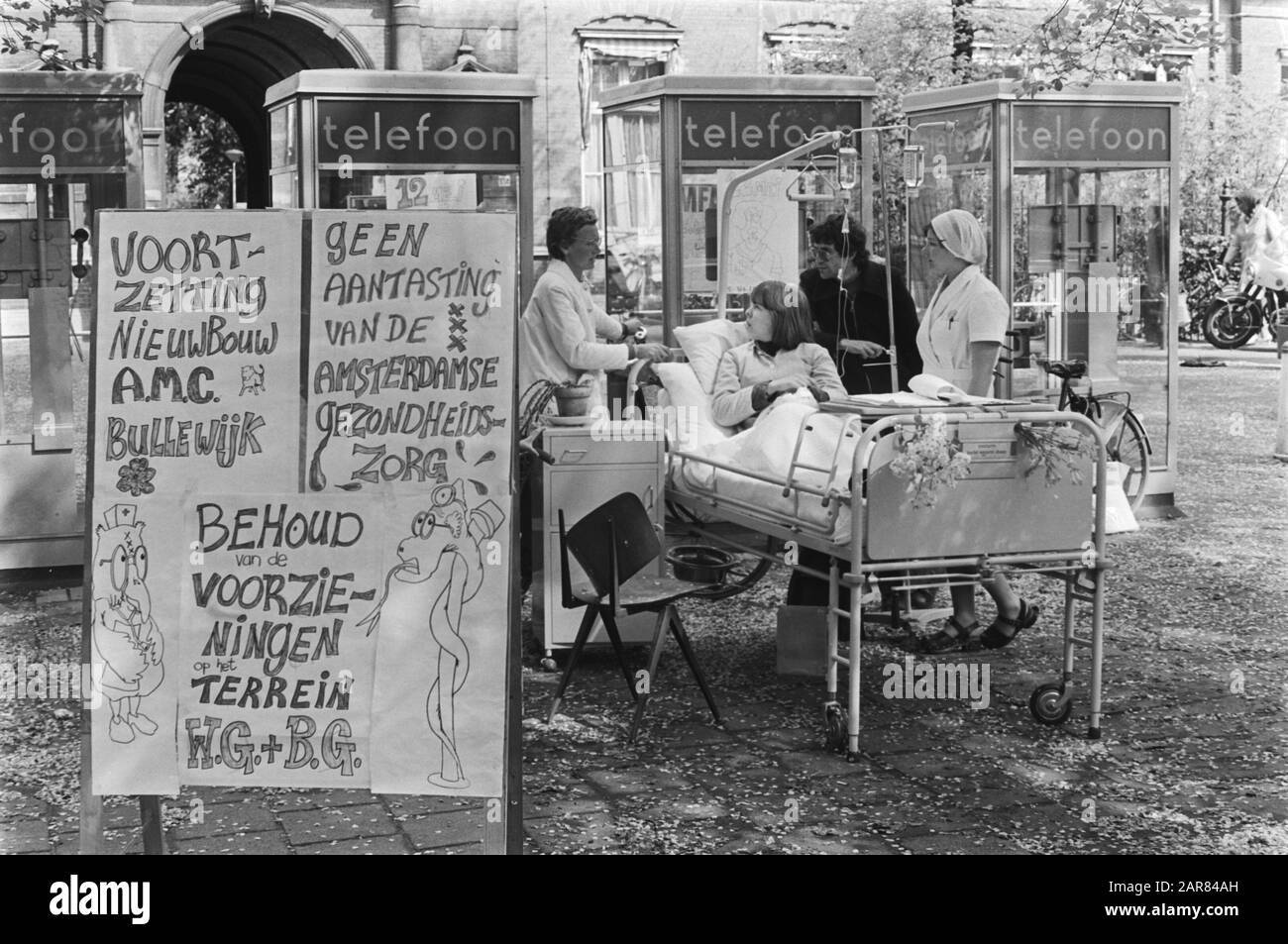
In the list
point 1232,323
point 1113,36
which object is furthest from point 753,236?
point 1232,323

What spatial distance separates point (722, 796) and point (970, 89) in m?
6.45

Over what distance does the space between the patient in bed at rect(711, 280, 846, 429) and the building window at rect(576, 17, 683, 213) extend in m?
16.3

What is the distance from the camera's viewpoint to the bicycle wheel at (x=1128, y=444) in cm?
1079

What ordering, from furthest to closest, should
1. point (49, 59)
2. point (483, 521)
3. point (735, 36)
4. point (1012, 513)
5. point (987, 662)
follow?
point (735, 36)
point (49, 59)
point (987, 662)
point (1012, 513)
point (483, 521)

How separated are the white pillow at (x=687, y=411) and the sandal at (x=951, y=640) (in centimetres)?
126

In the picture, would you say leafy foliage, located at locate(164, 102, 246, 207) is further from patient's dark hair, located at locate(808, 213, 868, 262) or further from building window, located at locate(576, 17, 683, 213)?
patient's dark hair, located at locate(808, 213, 868, 262)

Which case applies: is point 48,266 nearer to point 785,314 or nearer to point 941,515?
point 785,314

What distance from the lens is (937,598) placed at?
8.82 m

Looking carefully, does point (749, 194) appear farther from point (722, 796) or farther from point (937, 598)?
point (722, 796)

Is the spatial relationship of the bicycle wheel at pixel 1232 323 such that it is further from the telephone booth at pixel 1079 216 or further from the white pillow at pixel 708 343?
the white pillow at pixel 708 343

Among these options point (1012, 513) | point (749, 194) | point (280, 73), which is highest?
point (280, 73)

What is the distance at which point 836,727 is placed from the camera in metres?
6.01

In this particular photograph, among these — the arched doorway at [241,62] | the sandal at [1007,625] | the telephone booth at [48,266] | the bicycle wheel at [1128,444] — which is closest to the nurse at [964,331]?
the sandal at [1007,625]

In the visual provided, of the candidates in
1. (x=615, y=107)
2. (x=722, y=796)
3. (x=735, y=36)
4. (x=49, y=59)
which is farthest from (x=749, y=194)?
(x=735, y=36)
